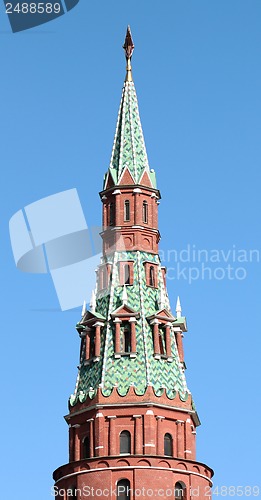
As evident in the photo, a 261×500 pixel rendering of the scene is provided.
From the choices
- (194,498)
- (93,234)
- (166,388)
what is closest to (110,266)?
(93,234)

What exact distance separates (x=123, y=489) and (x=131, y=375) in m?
6.82

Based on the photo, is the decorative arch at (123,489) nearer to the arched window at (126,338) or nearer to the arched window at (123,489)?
the arched window at (123,489)

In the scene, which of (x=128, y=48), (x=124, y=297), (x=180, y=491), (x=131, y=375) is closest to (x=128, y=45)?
(x=128, y=48)

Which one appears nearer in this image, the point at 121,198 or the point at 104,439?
the point at 104,439

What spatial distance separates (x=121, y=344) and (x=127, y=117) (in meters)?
15.8

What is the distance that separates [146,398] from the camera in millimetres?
81812

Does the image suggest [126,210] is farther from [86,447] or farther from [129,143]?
[86,447]

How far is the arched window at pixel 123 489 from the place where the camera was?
79.3 meters

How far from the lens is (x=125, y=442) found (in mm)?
81188

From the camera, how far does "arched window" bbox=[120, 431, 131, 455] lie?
80750 millimetres

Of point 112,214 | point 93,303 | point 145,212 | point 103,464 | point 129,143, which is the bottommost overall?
point 103,464

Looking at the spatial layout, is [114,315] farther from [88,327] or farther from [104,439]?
[104,439]

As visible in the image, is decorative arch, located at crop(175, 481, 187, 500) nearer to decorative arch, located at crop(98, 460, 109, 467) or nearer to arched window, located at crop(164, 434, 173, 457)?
arched window, located at crop(164, 434, 173, 457)

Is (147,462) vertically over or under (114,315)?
under
